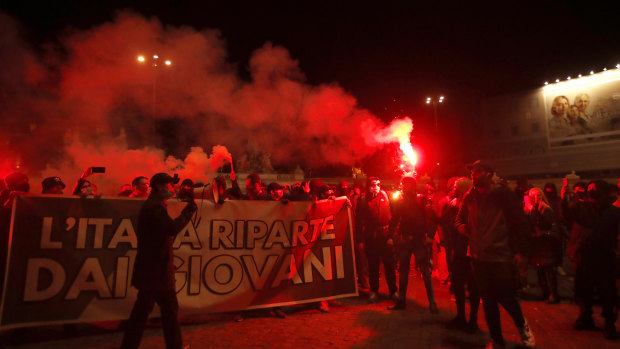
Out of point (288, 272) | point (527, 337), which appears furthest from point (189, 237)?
point (527, 337)

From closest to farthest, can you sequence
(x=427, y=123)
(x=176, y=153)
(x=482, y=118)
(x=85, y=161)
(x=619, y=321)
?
(x=619, y=321), (x=85, y=161), (x=176, y=153), (x=427, y=123), (x=482, y=118)

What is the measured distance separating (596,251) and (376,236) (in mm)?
2927

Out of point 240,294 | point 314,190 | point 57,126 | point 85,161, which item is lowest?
point 240,294

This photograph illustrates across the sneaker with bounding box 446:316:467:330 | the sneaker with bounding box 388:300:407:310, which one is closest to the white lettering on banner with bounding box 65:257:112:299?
the sneaker with bounding box 388:300:407:310

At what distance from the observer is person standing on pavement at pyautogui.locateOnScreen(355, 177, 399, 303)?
6.14 m

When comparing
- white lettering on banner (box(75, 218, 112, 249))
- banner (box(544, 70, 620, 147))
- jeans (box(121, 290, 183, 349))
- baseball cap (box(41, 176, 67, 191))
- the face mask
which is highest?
banner (box(544, 70, 620, 147))

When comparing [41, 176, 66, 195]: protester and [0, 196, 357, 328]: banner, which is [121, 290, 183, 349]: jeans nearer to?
[0, 196, 357, 328]: banner

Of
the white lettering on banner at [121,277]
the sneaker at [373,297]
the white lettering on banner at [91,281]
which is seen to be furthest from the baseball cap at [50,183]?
the sneaker at [373,297]

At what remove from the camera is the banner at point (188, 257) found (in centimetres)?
418

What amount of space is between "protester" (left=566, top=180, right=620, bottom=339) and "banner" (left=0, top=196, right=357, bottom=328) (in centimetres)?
292

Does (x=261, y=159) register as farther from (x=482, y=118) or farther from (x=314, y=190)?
(x=482, y=118)

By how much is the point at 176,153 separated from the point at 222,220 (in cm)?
1077

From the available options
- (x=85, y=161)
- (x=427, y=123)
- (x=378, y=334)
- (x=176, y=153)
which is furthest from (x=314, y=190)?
(x=427, y=123)

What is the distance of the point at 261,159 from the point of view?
58.9ft
